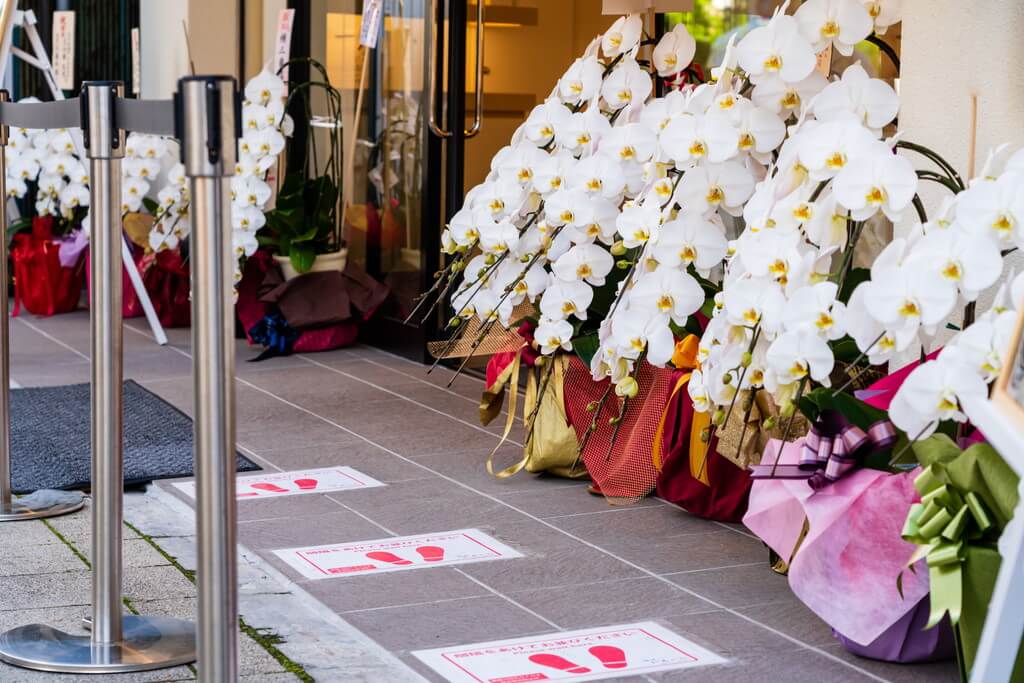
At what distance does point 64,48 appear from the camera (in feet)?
23.7

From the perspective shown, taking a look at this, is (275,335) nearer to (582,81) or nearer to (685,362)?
(582,81)

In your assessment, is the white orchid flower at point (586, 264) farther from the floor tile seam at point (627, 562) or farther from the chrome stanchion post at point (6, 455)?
the chrome stanchion post at point (6, 455)

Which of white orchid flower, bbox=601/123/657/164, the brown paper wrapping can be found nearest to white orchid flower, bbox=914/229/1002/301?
the brown paper wrapping

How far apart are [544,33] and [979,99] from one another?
2.23 m

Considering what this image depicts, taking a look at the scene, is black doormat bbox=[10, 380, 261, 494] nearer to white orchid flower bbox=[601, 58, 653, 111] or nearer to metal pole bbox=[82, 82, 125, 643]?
metal pole bbox=[82, 82, 125, 643]

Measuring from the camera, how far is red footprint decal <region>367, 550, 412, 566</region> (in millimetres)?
2887

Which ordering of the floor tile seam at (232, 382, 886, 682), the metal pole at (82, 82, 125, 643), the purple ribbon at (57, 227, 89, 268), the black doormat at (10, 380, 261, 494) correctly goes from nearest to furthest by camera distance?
the metal pole at (82, 82, 125, 643) → the floor tile seam at (232, 382, 886, 682) → the black doormat at (10, 380, 261, 494) → the purple ribbon at (57, 227, 89, 268)

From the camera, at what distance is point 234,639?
5.87 ft

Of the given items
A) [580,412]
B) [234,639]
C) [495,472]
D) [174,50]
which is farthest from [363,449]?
[174,50]

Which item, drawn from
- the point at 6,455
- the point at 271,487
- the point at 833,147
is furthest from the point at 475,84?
the point at 833,147

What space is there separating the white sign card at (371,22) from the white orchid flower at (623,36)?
2263mm

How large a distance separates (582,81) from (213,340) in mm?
1705

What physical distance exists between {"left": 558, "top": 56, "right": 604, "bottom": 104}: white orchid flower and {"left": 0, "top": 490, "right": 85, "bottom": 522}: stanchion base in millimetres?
1423

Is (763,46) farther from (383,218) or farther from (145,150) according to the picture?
(145,150)
